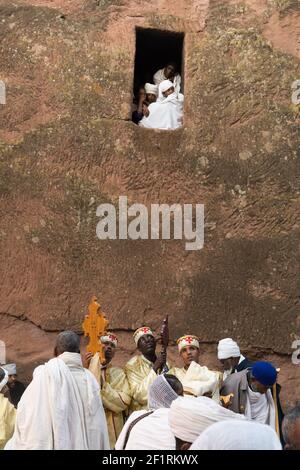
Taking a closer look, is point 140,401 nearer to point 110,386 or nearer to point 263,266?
point 110,386

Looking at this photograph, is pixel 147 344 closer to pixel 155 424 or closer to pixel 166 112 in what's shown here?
pixel 166 112

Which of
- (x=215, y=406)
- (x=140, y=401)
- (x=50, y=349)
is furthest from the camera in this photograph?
(x=50, y=349)

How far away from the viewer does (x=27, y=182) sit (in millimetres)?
8297

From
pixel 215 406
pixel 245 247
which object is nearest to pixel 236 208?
pixel 245 247

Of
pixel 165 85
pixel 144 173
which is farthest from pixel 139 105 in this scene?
pixel 144 173

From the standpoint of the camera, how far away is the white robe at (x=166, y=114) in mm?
8844

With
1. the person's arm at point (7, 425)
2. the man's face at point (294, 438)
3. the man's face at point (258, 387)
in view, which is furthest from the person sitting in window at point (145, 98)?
the man's face at point (294, 438)

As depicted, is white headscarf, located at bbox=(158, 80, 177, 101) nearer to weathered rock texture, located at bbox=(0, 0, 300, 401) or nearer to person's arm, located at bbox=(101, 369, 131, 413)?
weathered rock texture, located at bbox=(0, 0, 300, 401)

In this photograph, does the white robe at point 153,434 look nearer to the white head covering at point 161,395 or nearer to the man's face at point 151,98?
the white head covering at point 161,395

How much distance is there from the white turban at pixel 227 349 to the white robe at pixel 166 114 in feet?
7.32

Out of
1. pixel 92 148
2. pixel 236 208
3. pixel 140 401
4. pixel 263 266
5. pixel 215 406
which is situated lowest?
pixel 140 401

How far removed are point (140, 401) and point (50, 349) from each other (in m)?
1.32

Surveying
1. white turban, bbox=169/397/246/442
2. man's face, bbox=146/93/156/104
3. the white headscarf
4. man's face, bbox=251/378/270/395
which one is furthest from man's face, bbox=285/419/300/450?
man's face, bbox=146/93/156/104

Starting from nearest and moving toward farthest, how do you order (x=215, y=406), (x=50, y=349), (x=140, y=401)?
(x=215, y=406), (x=140, y=401), (x=50, y=349)
